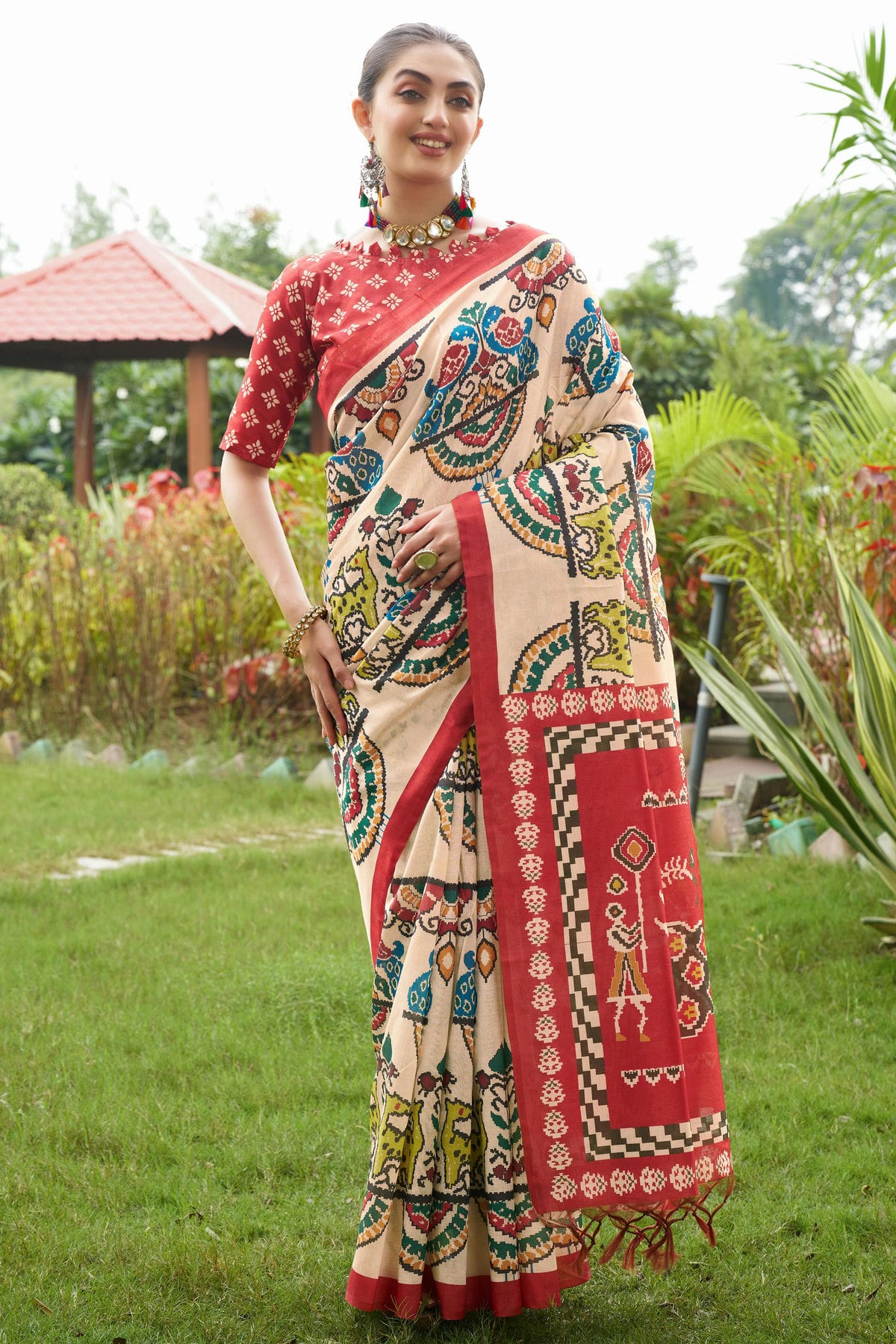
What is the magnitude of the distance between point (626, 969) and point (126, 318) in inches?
493

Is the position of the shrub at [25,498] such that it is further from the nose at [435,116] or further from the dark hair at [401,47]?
the nose at [435,116]

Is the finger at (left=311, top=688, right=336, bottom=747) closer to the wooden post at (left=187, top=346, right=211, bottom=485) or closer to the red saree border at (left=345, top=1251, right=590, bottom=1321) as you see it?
the red saree border at (left=345, top=1251, right=590, bottom=1321)

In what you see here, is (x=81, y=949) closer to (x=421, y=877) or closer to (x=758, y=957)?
(x=758, y=957)

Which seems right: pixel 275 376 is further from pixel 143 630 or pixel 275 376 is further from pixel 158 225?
pixel 158 225

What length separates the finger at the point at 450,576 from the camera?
7.14 ft

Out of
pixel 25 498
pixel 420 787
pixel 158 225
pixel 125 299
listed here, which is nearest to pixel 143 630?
pixel 25 498

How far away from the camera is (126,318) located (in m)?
13.5

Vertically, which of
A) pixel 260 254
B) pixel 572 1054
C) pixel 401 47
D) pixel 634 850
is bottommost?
pixel 572 1054

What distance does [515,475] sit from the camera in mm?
2219

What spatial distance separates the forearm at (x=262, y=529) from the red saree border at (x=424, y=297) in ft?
0.72

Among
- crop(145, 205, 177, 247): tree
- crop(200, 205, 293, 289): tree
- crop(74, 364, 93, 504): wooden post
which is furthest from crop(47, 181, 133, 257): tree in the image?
crop(74, 364, 93, 504): wooden post

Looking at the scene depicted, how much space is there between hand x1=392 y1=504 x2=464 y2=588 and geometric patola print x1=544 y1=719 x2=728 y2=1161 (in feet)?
0.99

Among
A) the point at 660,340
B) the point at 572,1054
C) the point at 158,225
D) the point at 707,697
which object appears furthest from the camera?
the point at 158,225

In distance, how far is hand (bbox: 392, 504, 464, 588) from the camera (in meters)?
2.16
